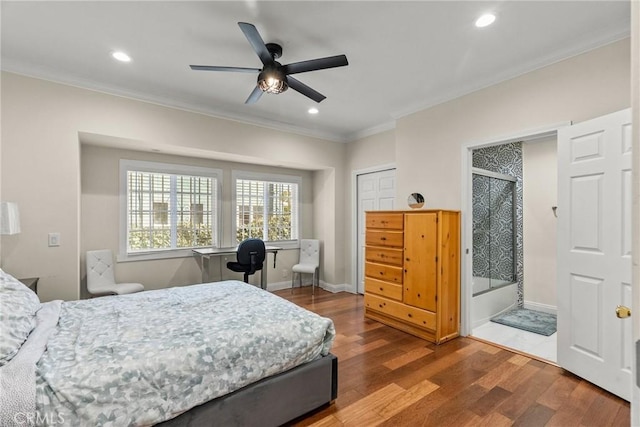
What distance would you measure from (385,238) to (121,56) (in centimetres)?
333

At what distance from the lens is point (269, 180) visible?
529 cm

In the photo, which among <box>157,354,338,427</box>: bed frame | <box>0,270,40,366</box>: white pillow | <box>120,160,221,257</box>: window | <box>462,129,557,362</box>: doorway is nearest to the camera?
<box>0,270,40,366</box>: white pillow

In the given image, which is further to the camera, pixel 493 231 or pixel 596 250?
pixel 493 231

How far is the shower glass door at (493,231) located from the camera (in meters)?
3.77

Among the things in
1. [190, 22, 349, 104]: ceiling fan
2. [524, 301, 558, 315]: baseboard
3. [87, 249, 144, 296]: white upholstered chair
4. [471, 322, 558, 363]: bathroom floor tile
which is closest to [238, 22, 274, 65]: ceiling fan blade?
[190, 22, 349, 104]: ceiling fan

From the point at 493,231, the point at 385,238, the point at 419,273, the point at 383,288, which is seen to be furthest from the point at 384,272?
the point at 493,231

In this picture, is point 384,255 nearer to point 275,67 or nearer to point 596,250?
point 596,250

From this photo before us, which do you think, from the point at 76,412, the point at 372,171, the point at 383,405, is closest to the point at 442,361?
the point at 383,405

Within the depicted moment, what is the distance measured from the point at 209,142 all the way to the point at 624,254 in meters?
4.34

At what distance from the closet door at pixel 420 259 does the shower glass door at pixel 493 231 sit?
0.85 meters

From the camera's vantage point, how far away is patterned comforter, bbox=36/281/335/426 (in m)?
Answer: 1.30

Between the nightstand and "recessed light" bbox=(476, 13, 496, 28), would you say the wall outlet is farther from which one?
"recessed light" bbox=(476, 13, 496, 28)

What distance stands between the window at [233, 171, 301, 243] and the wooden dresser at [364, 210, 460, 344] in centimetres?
226

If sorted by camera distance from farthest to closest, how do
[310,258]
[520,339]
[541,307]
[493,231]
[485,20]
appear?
[310,258] → [493,231] → [541,307] → [520,339] → [485,20]
